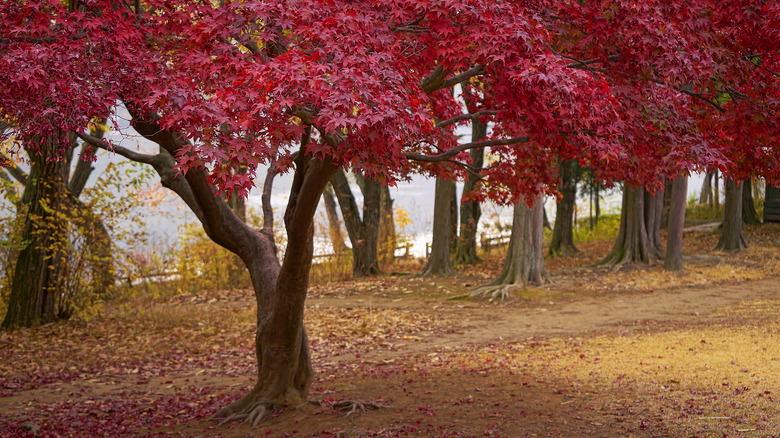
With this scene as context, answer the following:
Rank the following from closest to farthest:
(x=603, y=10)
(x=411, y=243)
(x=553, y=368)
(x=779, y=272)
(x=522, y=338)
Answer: (x=603, y=10)
(x=553, y=368)
(x=522, y=338)
(x=779, y=272)
(x=411, y=243)

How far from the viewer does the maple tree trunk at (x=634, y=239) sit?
16.6 m

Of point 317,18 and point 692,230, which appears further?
point 692,230

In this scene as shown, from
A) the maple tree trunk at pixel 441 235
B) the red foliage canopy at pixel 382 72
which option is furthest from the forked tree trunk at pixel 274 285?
the maple tree trunk at pixel 441 235

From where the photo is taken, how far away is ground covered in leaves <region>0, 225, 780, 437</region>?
5.40 meters

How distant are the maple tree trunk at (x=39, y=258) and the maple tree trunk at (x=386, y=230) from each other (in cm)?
901

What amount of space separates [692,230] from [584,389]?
1811 centimetres

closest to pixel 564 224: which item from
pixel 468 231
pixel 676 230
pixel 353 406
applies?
pixel 468 231

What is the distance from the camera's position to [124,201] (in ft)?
33.5

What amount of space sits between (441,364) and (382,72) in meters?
4.99

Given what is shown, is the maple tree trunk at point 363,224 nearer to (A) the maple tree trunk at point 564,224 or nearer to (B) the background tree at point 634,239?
(A) the maple tree trunk at point 564,224

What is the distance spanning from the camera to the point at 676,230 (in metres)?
15.5

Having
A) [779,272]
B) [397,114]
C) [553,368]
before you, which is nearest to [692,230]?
[779,272]

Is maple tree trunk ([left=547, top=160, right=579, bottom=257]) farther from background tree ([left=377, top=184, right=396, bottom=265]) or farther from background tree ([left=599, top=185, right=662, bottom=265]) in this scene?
Answer: background tree ([left=377, top=184, right=396, bottom=265])

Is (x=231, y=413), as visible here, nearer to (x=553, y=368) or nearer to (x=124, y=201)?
(x=553, y=368)
